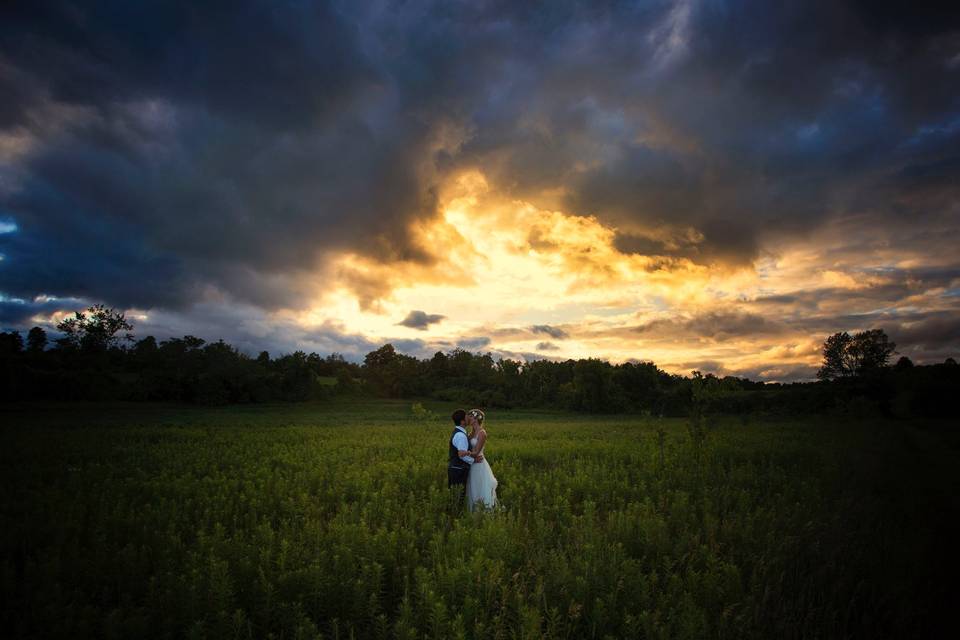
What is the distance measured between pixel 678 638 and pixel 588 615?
1.20 meters

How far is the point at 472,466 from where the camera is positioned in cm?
1059

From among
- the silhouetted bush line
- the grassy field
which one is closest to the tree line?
the silhouetted bush line

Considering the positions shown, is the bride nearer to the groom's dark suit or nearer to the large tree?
A: the groom's dark suit

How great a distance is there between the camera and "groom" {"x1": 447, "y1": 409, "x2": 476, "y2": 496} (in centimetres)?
1091

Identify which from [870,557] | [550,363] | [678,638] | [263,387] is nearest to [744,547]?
[870,557]

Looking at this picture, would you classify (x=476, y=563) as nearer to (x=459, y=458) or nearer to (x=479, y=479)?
(x=479, y=479)

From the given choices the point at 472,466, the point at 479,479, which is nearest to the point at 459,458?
the point at 472,466

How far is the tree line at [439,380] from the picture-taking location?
201 ft

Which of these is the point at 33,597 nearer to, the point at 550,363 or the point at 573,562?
the point at 573,562

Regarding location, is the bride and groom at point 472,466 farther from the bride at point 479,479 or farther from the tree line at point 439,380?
the tree line at point 439,380

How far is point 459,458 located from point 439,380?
370 ft

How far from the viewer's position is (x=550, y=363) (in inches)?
4614

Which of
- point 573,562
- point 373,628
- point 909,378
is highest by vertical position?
point 909,378

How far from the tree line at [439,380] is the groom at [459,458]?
42.6m
